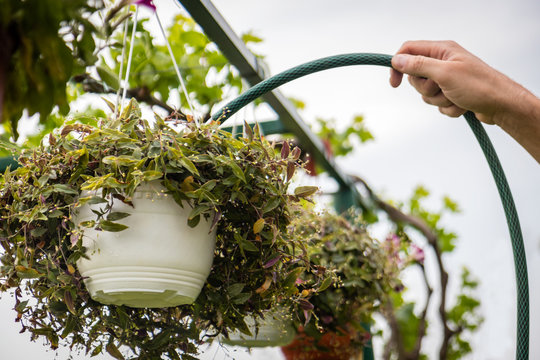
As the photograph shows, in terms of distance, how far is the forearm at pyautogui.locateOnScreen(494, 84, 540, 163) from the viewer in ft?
3.52

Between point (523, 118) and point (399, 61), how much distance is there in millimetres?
267

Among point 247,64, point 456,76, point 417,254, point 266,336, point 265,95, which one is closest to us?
point 456,76

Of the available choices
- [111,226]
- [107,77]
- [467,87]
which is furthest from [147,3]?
[467,87]

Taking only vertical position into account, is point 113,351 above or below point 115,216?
below

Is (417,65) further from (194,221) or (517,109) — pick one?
(194,221)

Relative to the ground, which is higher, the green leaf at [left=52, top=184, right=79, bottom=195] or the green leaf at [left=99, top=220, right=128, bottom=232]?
the green leaf at [left=52, top=184, right=79, bottom=195]

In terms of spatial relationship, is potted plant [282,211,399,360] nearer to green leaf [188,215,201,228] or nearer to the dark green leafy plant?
green leaf [188,215,201,228]

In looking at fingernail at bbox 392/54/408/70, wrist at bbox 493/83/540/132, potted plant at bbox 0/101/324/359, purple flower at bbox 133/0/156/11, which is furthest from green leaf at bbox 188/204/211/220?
wrist at bbox 493/83/540/132

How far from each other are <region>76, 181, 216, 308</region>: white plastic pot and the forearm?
0.66m

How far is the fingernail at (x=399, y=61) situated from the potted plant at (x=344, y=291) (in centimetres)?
49

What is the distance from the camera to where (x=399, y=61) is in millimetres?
1077

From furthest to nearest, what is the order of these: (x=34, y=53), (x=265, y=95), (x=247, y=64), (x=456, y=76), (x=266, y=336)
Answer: (x=265, y=95), (x=247, y=64), (x=266, y=336), (x=456, y=76), (x=34, y=53)

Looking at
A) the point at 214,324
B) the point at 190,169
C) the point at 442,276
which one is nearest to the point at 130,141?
the point at 190,169

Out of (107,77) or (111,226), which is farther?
(107,77)
